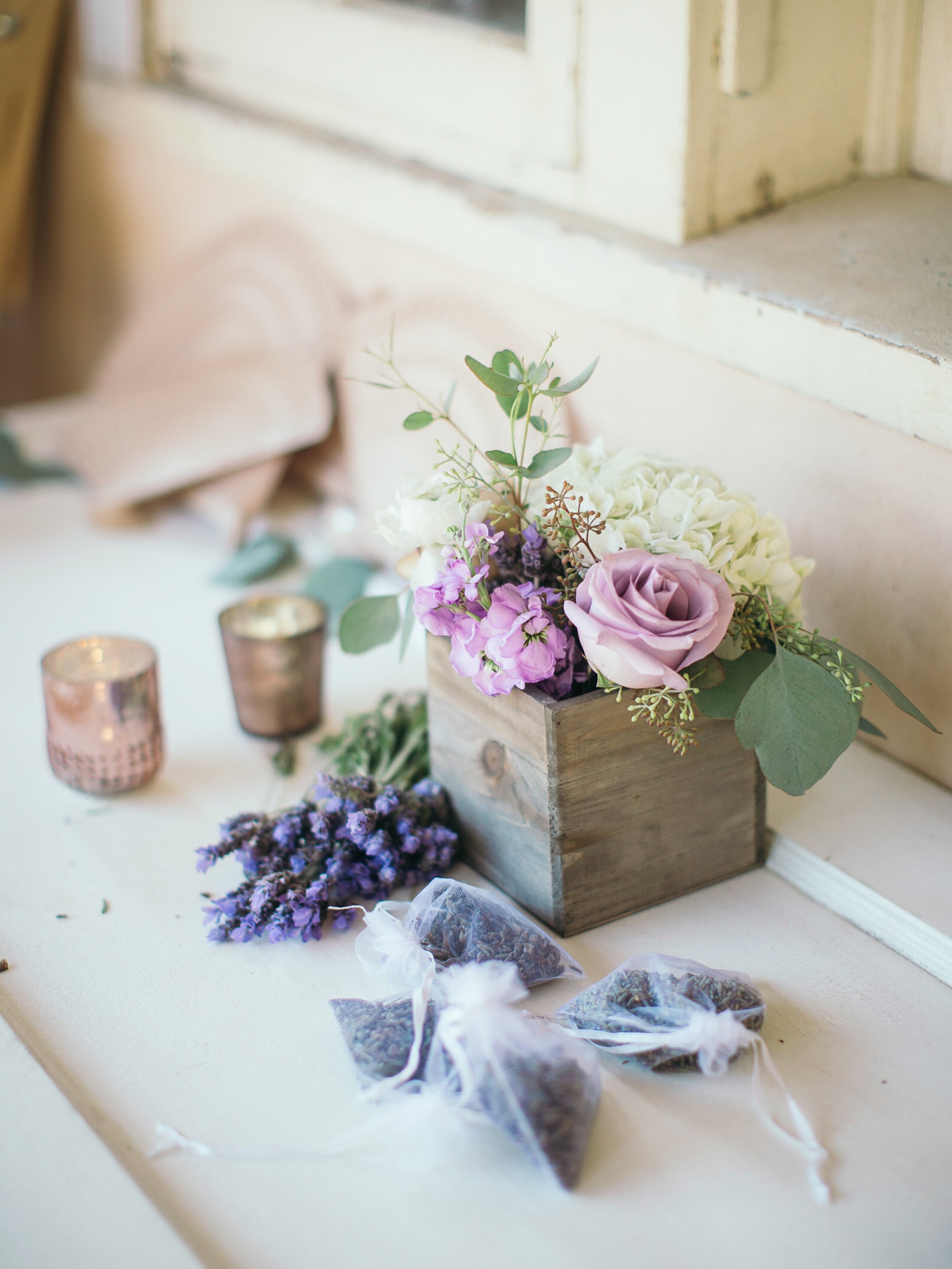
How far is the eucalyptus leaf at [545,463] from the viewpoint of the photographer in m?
0.77

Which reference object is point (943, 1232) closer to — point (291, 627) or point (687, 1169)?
point (687, 1169)

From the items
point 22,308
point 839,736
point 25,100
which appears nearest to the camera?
point 839,736

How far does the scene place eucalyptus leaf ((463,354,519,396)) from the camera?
77cm

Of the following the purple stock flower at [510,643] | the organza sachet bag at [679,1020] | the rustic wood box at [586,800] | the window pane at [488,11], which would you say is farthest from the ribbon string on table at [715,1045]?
the window pane at [488,11]

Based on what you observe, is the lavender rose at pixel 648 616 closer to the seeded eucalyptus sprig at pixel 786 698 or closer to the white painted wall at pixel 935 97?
the seeded eucalyptus sprig at pixel 786 698

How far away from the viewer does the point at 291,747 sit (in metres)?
1.01

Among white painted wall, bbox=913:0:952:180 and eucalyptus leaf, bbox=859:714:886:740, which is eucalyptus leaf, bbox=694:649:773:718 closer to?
eucalyptus leaf, bbox=859:714:886:740

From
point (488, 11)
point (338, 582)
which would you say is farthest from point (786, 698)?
point (488, 11)

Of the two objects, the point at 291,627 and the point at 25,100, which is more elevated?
the point at 25,100

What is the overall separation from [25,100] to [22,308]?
1.26 feet

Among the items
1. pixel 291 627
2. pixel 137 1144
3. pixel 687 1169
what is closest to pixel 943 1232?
pixel 687 1169

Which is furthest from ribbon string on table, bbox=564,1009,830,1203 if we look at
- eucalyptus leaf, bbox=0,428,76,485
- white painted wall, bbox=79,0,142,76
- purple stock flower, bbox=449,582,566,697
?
white painted wall, bbox=79,0,142,76

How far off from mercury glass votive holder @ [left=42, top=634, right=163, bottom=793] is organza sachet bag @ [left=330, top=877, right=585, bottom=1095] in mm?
274

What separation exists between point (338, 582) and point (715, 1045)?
0.71 meters
